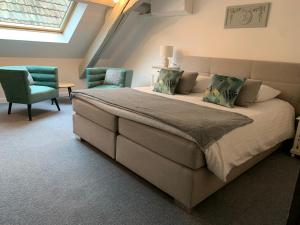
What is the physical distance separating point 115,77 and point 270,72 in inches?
102

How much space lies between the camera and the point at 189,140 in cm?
160

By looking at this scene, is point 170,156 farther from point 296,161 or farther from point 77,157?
point 296,161

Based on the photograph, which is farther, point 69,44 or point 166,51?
point 69,44

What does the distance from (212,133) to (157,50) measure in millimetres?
3208

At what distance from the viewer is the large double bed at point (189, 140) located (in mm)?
1620

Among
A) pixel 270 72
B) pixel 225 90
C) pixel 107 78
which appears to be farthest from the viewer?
pixel 107 78

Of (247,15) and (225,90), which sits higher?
(247,15)

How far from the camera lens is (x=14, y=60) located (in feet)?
14.0

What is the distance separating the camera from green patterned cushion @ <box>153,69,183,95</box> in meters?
3.00

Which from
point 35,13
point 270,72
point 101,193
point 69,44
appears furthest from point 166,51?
point 101,193

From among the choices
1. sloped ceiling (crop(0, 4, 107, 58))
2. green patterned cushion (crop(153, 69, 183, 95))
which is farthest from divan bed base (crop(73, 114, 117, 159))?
sloped ceiling (crop(0, 4, 107, 58))

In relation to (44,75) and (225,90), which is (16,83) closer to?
(44,75)

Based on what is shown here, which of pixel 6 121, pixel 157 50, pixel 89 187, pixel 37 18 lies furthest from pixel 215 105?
pixel 37 18

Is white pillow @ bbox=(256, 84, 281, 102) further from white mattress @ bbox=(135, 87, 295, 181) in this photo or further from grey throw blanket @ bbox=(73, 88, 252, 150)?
grey throw blanket @ bbox=(73, 88, 252, 150)
